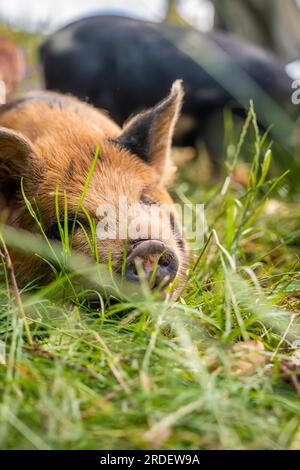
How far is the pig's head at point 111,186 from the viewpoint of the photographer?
9.59 feet

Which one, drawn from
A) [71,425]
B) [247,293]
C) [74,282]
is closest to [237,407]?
[71,425]

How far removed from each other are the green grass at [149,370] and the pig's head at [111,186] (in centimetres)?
13

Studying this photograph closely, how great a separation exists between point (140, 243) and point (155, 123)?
89 cm

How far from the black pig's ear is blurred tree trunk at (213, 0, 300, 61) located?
5.26 metres

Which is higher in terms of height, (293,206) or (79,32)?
(79,32)

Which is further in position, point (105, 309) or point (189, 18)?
point (189, 18)

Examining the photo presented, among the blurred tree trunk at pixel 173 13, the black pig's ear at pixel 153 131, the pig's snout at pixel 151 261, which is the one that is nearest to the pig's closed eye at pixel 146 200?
the black pig's ear at pixel 153 131

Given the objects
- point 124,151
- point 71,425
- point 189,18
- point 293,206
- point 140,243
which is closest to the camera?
point 71,425

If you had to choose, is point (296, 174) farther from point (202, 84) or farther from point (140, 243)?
point (140, 243)

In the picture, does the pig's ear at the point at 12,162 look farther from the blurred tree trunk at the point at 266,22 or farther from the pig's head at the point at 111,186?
the blurred tree trunk at the point at 266,22

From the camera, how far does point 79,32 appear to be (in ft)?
21.9

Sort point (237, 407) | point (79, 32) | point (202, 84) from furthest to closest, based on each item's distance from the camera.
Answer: point (79, 32) → point (202, 84) → point (237, 407)

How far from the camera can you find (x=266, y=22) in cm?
856

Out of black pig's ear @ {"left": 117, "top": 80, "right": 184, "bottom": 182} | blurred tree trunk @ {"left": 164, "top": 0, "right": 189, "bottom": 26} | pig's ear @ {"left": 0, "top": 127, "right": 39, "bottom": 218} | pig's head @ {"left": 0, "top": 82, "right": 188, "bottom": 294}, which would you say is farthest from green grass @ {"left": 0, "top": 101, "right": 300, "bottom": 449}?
blurred tree trunk @ {"left": 164, "top": 0, "right": 189, "bottom": 26}
